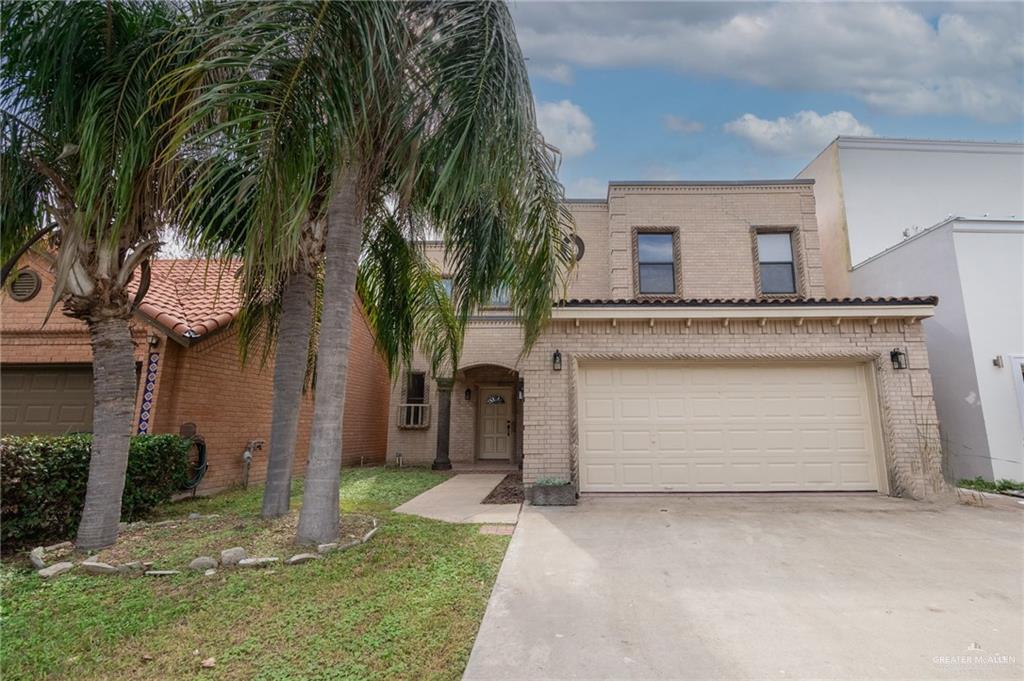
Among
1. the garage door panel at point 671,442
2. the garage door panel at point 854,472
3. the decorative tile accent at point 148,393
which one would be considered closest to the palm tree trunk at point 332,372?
the decorative tile accent at point 148,393

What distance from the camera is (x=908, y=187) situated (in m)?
12.0

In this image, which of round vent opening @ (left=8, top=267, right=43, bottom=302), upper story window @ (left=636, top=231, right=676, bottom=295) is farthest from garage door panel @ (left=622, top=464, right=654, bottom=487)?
round vent opening @ (left=8, top=267, right=43, bottom=302)

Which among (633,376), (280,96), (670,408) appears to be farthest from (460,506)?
(280,96)

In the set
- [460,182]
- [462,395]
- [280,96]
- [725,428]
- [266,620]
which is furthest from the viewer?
[462,395]

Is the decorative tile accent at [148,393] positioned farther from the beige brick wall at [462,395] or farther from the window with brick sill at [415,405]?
the window with brick sill at [415,405]

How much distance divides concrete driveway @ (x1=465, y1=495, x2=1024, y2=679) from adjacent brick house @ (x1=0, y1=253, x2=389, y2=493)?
580cm

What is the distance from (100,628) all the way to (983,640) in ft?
18.7

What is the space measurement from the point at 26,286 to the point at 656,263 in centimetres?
1304

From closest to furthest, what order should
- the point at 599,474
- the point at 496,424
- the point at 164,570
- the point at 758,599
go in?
the point at 758,599 < the point at 164,570 < the point at 599,474 < the point at 496,424

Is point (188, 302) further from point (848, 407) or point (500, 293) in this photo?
point (848, 407)

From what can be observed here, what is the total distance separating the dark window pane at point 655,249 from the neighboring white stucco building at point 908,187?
4515 mm

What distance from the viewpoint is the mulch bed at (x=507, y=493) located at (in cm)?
748

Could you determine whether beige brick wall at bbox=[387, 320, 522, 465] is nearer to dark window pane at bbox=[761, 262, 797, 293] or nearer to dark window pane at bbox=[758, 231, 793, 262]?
dark window pane at bbox=[761, 262, 797, 293]

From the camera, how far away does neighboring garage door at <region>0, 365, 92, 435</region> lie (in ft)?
24.6
